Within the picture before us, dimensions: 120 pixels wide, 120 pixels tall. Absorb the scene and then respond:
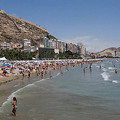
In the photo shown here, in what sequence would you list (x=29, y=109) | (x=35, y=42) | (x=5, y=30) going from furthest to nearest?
(x=35, y=42) → (x=5, y=30) → (x=29, y=109)

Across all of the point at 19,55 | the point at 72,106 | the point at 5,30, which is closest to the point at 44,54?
the point at 19,55

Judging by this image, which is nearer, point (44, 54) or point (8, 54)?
point (8, 54)

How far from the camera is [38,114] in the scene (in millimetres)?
11203

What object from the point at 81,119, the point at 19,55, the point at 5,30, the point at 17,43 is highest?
the point at 5,30

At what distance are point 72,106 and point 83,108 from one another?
909 mm

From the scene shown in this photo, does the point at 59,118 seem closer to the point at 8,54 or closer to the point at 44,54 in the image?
the point at 8,54

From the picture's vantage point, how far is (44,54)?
422ft

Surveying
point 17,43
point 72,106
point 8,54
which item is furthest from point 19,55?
point 72,106

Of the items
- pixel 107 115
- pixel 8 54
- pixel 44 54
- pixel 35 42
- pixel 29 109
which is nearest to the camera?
pixel 107 115

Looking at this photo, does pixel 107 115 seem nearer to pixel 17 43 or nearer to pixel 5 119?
pixel 5 119

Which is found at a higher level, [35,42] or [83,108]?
[35,42]

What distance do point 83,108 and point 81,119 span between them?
7.20 feet

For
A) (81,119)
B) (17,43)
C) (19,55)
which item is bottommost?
(81,119)

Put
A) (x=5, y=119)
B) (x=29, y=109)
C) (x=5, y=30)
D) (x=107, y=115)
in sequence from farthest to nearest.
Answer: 1. (x=5, y=30)
2. (x=29, y=109)
3. (x=107, y=115)
4. (x=5, y=119)
